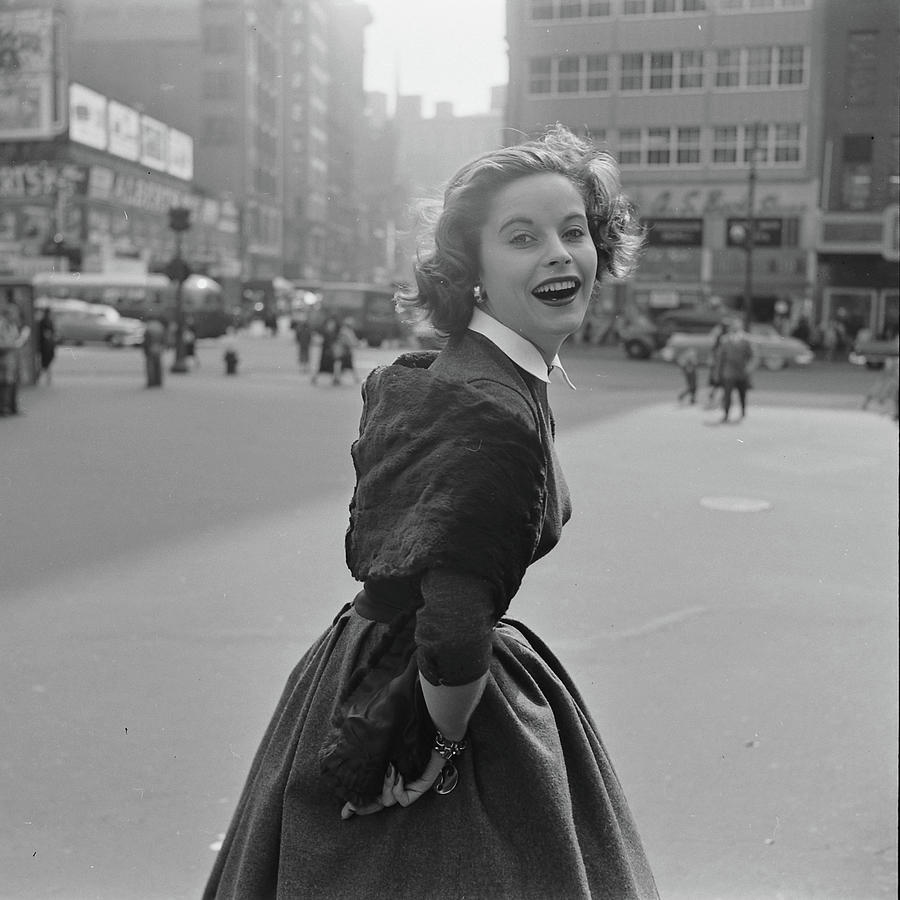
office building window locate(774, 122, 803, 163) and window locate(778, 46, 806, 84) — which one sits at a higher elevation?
window locate(778, 46, 806, 84)

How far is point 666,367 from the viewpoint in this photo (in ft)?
103

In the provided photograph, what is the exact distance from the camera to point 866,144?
9.18 feet

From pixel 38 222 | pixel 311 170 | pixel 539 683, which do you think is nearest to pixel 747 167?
pixel 311 170

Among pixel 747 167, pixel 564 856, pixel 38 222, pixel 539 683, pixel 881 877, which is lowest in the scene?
pixel 881 877

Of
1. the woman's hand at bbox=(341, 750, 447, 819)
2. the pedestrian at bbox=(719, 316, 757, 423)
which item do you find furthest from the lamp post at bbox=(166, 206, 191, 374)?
the pedestrian at bbox=(719, 316, 757, 423)

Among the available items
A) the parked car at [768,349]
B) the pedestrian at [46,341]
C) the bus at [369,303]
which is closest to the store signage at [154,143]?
the bus at [369,303]

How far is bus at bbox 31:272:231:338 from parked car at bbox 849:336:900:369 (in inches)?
973

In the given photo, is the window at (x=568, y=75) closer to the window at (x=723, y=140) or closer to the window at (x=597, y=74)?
the window at (x=597, y=74)

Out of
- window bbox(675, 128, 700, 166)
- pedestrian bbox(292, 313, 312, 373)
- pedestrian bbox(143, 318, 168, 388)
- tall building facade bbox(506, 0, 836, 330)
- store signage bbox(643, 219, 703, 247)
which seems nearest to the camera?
tall building facade bbox(506, 0, 836, 330)

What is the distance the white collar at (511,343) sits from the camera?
1.77 metres

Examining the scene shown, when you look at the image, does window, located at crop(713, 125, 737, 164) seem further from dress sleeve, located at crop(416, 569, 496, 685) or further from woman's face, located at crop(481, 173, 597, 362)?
dress sleeve, located at crop(416, 569, 496, 685)

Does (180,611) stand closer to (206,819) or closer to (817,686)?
(206,819)

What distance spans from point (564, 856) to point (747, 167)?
2.69 m

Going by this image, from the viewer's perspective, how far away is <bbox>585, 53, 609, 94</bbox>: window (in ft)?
7.50
